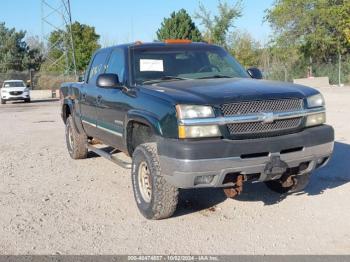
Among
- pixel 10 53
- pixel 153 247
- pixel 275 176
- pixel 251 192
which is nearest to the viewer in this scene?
pixel 153 247

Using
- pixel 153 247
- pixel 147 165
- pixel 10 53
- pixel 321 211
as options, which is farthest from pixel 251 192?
pixel 10 53

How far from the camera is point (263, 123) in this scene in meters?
4.95

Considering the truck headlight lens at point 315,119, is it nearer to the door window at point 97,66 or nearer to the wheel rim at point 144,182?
the wheel rim at point 144,182

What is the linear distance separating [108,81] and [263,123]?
2.06 meters

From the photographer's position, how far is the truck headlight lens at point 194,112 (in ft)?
15.6

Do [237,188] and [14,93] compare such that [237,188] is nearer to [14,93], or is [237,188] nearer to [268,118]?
[268,118]

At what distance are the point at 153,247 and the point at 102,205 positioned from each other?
1607mm

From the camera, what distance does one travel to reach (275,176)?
504 cm

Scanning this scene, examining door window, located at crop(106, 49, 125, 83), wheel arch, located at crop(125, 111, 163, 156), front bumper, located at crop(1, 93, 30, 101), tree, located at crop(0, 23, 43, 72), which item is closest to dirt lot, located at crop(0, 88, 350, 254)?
wheel arch, located at crop(125, 111, 163, 156)

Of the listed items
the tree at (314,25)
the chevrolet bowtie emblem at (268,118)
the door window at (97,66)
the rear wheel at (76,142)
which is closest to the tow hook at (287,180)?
the chevrolet bowtie emblem at (268,118)

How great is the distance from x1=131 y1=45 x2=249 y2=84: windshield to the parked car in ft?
0.04

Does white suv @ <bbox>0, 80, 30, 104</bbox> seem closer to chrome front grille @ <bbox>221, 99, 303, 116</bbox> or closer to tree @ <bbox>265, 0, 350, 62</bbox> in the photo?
tree @ <bbox>265, 0, 350, 62</bbox>

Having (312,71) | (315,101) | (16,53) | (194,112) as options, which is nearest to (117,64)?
(194,112)

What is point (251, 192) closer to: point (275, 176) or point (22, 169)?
point (275, 176)
